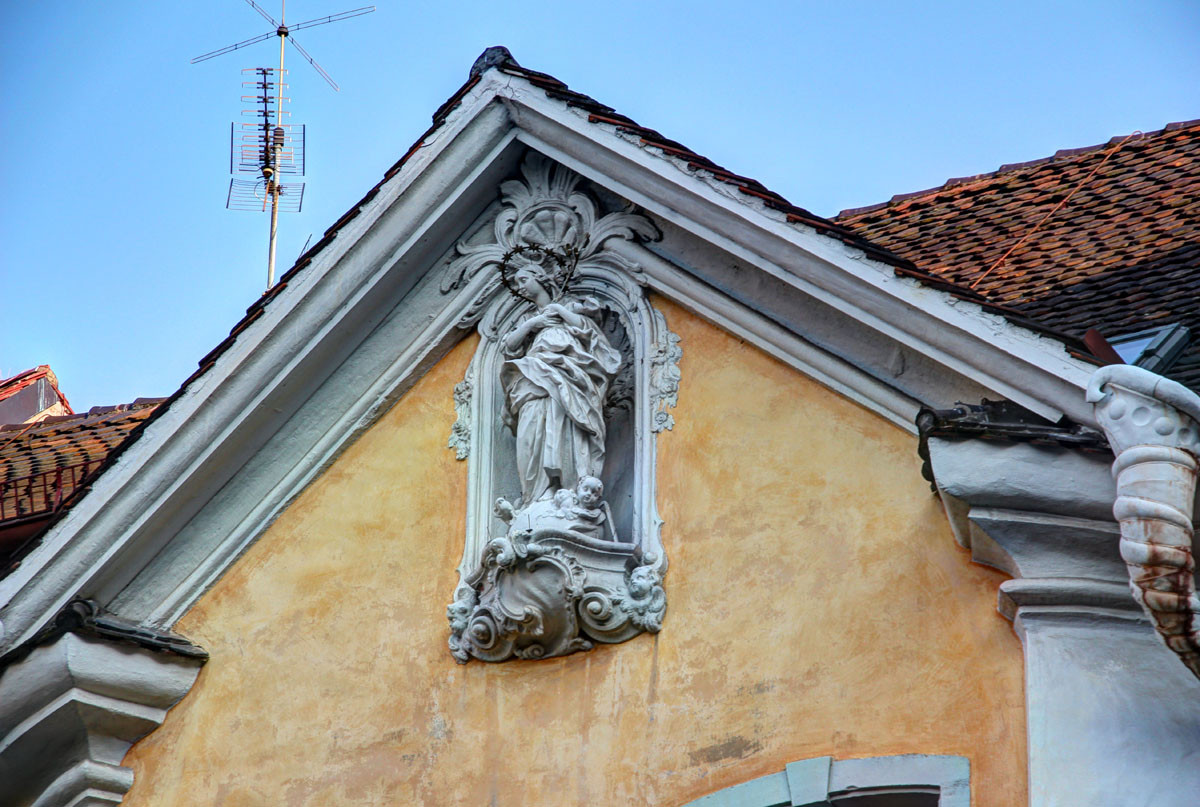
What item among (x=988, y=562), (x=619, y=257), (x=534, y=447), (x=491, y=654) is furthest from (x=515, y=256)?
(x=988, y=562)

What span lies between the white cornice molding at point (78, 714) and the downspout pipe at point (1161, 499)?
4.56 m

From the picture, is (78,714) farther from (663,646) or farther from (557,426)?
(663,646)

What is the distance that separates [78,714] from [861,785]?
3.70 m

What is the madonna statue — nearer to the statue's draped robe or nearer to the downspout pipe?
the statue's draped robe

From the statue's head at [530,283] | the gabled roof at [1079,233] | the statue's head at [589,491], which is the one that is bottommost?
the statue's head at [589,491]

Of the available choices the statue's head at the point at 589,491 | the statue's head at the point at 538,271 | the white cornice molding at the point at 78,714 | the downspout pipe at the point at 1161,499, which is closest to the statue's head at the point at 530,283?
the statue's head at the point at 538,271

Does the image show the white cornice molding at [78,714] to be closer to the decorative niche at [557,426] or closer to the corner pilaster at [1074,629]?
the decorative niche at [557,426]

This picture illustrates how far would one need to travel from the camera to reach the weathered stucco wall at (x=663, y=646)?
29.0 ft

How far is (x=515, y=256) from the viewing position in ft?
35.4

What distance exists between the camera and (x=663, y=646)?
31.0 feet

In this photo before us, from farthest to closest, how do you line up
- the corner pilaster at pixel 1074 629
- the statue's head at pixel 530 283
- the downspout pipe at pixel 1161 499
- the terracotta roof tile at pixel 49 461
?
the terracotta roof tile at pixel 49 461
the statue's head at pixel 530 283
the corner pilaster at pixel 1074 629
the downspout pipe at pixel 1161 499

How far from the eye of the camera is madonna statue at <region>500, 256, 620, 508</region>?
993cm

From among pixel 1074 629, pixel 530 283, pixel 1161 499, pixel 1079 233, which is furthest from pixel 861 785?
pixel 1079 233

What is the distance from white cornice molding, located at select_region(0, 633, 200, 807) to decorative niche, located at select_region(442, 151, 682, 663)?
4.81 ft
